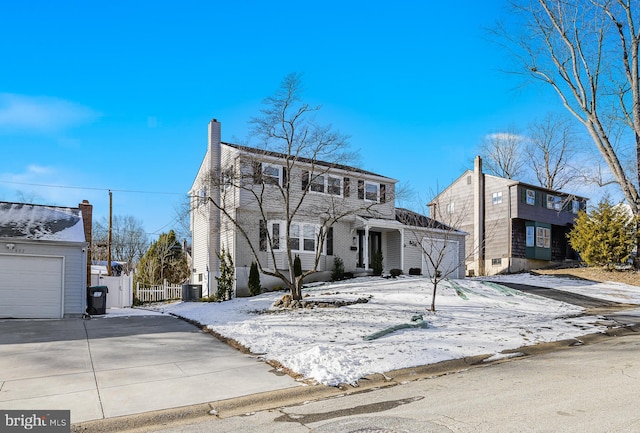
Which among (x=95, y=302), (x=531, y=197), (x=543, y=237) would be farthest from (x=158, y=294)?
(x=543, y=237)

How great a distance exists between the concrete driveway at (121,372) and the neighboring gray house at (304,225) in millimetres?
10093

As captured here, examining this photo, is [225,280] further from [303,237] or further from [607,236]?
[607,236]

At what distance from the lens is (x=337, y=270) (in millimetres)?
23391

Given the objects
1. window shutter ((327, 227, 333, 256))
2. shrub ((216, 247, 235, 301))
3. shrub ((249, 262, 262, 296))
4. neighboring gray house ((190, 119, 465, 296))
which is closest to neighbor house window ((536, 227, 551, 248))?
neighboring gray house ((190, 119, 465, 296))

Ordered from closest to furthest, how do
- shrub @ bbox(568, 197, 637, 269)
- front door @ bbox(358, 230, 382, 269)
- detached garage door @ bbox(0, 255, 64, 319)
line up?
detached garage door @ bbox(0, 255, 64, 319)
shrub @ bbox(568, 197, 637, 269)
front door @ bbox(358, 230, 382, 269)

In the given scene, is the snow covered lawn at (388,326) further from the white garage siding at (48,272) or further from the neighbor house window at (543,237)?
the neighbor house window at (543,237)

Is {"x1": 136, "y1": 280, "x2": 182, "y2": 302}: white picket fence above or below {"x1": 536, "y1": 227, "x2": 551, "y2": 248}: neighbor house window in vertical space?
below

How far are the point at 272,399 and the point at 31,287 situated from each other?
1259 centimetres

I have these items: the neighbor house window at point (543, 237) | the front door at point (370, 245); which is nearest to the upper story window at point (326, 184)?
the front door at point (370, 245)

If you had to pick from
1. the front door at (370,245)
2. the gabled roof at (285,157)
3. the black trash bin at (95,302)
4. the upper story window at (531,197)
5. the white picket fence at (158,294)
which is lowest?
the white picket fence at (158,294)

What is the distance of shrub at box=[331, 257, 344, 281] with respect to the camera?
2333 centimetres

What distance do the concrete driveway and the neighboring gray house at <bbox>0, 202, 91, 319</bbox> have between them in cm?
382

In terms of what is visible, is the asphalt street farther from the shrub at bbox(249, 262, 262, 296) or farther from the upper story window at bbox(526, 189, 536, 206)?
the upper story window at bbox(526, 189, 536, 206)

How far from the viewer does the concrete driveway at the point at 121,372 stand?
6.24 m
